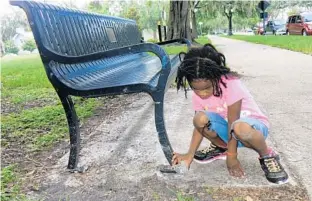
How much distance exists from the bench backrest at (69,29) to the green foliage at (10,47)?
53.6 metres

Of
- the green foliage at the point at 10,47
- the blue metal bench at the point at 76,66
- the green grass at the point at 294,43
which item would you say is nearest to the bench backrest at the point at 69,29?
the blue metal bench at the point at 76,66

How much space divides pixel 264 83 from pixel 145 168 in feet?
10.1

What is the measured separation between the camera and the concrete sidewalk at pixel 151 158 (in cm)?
202

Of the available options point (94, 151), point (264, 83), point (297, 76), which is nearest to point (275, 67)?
point (297, 76)

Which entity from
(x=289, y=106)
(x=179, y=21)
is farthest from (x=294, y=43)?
(x=289, y=106)

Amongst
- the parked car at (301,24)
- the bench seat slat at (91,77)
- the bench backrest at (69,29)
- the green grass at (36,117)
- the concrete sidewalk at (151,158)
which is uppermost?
the bench backrest at (69,29)

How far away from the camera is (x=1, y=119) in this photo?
3.92 metres

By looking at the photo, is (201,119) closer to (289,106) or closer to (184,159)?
(184,159)

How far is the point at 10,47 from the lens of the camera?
54969mm

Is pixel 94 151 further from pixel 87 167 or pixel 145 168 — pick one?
pixel 145 168

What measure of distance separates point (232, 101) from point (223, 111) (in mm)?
210

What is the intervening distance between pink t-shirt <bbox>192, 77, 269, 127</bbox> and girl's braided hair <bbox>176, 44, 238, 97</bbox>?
0.04m

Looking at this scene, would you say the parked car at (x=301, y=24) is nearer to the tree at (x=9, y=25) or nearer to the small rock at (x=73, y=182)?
the small rock at (x=73, y=182)

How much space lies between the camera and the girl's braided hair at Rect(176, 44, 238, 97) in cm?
188
